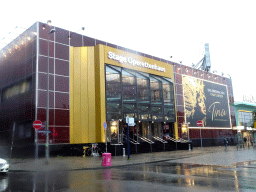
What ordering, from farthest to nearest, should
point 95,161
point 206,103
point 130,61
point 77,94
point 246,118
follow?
point 246,118, point 206,103, point 130,61, point 77,94, point 95,161

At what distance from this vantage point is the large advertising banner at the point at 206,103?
141 ft

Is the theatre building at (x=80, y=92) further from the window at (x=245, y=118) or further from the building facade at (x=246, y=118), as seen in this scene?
the window at (x=245, y=118)

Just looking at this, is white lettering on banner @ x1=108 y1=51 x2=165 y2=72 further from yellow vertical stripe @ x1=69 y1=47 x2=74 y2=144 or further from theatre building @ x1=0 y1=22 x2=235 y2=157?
yellow vertical stripe @ x1=69 y1=47 x2=74 y2=144

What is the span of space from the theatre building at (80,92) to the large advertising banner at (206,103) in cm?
647

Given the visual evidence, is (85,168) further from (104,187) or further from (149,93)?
(149,93)

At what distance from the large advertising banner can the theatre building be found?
21.2 ft

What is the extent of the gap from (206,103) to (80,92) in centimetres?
2619

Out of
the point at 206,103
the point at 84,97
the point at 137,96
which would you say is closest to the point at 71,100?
the point at 84,97

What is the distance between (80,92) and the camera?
95.6 ft

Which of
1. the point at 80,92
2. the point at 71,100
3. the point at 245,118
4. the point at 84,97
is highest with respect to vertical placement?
the point at 80,92

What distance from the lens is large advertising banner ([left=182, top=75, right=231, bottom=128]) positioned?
43000 mm

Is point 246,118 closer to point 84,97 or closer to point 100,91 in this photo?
point 100,91

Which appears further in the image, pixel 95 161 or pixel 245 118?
pixel 245 118

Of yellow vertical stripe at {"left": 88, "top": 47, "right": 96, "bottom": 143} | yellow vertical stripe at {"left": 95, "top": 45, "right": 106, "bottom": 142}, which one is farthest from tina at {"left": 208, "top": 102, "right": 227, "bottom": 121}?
yellow vertical stripe at {"left": 88, "top": 47, "right": 96, "bottom": 143}
